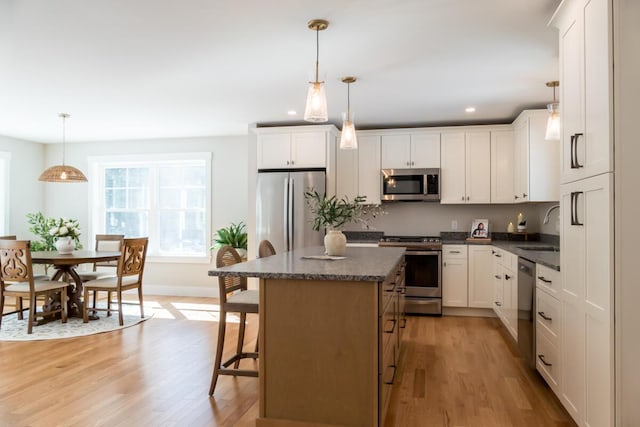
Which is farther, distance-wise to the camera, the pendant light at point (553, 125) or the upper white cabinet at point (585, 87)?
the pendant light at point (553, 125)

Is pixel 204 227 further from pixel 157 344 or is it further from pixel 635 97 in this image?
pixel 635 97

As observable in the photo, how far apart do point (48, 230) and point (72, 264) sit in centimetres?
236

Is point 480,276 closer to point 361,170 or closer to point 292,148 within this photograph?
point 361,170

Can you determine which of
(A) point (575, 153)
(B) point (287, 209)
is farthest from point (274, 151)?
(A) point (575, 153)

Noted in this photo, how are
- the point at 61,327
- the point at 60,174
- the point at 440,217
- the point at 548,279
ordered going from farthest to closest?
1. the point at 440,217
2. the point at 60,174
3. the point at 61,327
4. the point at 548,279

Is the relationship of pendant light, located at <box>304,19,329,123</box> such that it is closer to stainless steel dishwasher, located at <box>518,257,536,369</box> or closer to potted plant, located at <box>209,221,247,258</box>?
stainless steel dishwasher, located at <box>518,257,536,369</box>

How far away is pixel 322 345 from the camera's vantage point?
2.36 metres

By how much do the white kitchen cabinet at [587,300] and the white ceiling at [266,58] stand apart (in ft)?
4.06

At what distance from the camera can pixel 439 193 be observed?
18.6 ft

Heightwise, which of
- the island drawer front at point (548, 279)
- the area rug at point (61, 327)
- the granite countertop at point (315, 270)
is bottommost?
the area rug at point (61, 327)

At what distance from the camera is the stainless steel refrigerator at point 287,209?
5.38 meters

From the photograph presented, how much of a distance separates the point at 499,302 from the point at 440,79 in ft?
7.74

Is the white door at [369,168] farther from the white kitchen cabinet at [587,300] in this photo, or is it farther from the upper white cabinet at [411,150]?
the white kitchen cabinet at [587,300]

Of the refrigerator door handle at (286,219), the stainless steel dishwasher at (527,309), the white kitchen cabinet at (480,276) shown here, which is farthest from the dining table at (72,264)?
the stainless steel dishwasher at (527,309)
